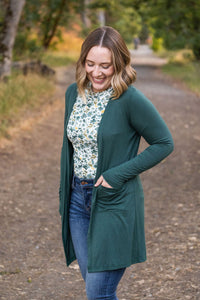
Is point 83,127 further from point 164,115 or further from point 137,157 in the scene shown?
point 164,115

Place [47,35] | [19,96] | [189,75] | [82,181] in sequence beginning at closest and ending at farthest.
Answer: [82,181]
[19,96]
[189,75]
[47,35]

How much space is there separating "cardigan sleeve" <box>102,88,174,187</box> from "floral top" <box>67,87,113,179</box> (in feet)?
0.47

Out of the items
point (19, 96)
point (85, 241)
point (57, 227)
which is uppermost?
point (85, 241)

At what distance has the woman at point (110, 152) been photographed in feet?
7.89

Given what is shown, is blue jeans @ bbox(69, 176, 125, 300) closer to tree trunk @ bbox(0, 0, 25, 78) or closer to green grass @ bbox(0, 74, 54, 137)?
green grass @ bbox(0, 74, 54, 137)

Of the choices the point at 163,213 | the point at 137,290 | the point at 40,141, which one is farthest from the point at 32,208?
the point at 40,141

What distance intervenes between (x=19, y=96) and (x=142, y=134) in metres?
9.14

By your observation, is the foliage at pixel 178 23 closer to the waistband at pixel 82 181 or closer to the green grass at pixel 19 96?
the green grass at pixel 19 96

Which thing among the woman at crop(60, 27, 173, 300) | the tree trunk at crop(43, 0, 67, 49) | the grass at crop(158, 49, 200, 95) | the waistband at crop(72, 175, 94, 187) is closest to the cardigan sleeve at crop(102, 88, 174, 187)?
the woman at crop(60, 27, 173, 300)

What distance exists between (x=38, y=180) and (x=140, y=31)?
5303cm

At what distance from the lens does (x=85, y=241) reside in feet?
8.59

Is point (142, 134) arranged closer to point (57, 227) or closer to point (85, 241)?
point (85, 241)

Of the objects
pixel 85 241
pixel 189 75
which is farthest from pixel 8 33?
pixel 189 75

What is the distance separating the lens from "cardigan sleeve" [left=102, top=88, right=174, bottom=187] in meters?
2.38
